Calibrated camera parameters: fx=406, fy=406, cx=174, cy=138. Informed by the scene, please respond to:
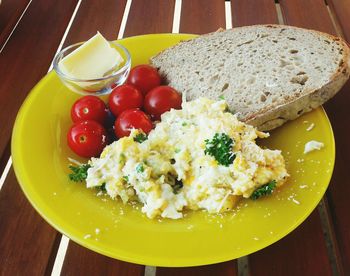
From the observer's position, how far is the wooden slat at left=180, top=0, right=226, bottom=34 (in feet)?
7.54

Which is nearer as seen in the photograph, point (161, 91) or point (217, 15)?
point (161, 91)

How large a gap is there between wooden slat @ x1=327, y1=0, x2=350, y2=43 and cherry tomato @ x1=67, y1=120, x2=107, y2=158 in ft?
4.71

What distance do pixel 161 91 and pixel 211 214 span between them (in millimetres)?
642

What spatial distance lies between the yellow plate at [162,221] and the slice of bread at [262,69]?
0.11 metres

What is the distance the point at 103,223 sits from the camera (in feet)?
4.01

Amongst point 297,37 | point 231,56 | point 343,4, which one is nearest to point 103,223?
point 231,56

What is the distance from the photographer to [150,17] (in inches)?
94.0

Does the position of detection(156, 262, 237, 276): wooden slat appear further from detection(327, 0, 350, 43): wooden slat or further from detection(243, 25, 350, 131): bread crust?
detection(327, 0, 350, 43): wooden slat

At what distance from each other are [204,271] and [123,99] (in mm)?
791

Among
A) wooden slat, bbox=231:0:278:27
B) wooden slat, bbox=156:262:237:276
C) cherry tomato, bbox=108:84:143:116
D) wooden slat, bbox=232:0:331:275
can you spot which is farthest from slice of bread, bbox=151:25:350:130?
wooden slat, bbox=156:262:237:276

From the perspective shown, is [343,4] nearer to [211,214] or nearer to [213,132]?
[213,132]

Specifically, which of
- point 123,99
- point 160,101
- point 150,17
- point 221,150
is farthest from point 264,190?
point 150,17

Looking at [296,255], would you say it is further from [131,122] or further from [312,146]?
[131,122]

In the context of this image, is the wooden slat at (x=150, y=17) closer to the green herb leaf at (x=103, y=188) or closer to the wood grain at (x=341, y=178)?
the wood grain at (x=341, y=178)
